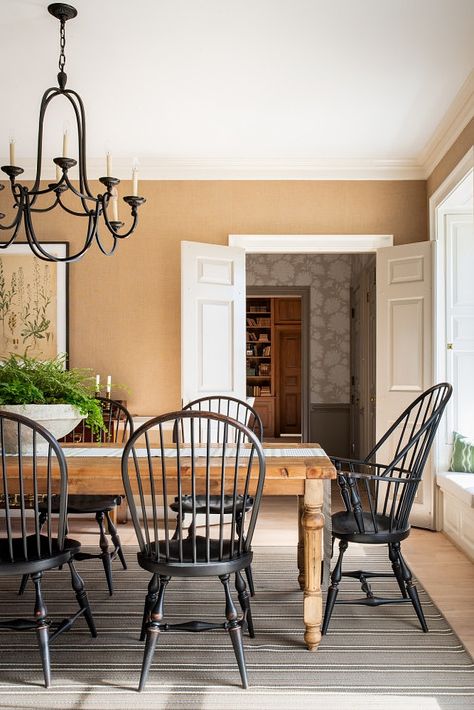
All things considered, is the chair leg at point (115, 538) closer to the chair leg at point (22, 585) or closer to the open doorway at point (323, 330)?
the chair leg at point (22, 585)

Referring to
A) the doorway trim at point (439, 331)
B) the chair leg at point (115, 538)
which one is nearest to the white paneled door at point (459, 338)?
the doorway trim at point (439, 331)

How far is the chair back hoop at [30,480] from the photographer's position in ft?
7.82

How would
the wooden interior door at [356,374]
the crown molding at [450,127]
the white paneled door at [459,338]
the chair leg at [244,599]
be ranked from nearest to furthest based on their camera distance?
the chair leg at [244,599]
the crown molding at [450,127]
the white paneled door at [459,338]
the wooden interior door at [356,374]

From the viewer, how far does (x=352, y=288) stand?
26.7 ft

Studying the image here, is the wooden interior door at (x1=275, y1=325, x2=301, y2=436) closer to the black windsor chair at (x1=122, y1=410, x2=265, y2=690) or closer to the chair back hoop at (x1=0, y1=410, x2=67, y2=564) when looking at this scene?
the chair back hoop at (x1=0, y1=410, x2=67, y2=564)

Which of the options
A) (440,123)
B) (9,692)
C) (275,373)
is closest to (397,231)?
(440,123)

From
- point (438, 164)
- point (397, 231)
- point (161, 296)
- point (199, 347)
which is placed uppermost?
point (438, 164)

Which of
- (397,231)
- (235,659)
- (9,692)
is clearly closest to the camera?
(9,692)

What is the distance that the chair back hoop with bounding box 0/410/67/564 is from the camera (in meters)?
2.38

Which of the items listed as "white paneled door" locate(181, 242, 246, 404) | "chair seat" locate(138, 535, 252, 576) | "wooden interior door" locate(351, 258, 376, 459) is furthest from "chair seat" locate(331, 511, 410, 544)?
"wooden interior door" locate(351, 258, 376, 459)

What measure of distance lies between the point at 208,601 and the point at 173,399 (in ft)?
7.64

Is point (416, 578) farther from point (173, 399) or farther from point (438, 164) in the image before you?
point (438, 164)

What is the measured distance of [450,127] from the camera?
4.52 meters

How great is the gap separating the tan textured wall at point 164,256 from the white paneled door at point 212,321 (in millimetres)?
370
